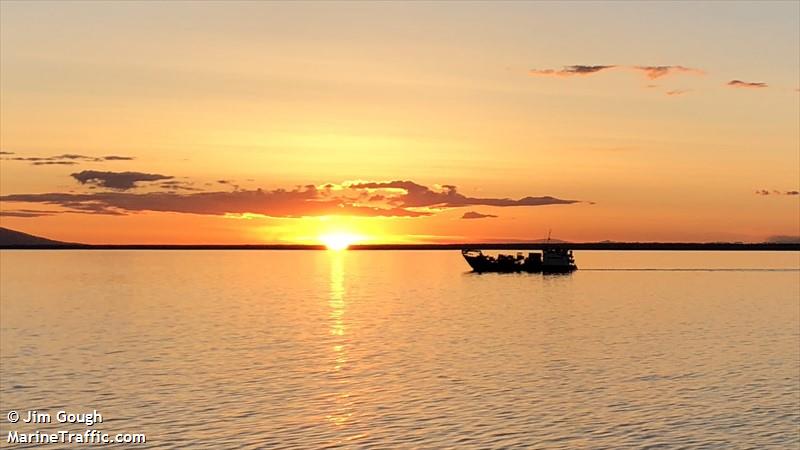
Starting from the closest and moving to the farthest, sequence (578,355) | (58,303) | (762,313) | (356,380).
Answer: (356,380) → (578,355) → (762,313) → (58,303)

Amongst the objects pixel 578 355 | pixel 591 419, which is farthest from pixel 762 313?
pixel 591 419

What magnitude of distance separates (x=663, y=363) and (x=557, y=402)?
2001 cm

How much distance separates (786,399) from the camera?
174 feet

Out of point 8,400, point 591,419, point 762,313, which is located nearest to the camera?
point 591,419

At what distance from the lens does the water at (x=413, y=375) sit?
4459 centimetres

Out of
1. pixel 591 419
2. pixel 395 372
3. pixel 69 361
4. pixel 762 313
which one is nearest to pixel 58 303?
pixel 69 361

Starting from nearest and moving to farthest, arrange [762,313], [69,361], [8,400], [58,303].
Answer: [8,400] < [69,361] < [762,313] < [58,303]

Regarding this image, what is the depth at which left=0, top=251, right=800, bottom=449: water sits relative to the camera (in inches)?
1756

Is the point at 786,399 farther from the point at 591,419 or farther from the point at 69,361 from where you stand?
the point at 69,361

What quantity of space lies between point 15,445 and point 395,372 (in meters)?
28.1

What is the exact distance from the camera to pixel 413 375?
62.1m

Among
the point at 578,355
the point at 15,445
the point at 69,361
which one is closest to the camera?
the point at 15,445

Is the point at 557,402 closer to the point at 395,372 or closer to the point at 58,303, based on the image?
the point at 395,372

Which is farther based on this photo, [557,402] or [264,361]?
[264,361]
